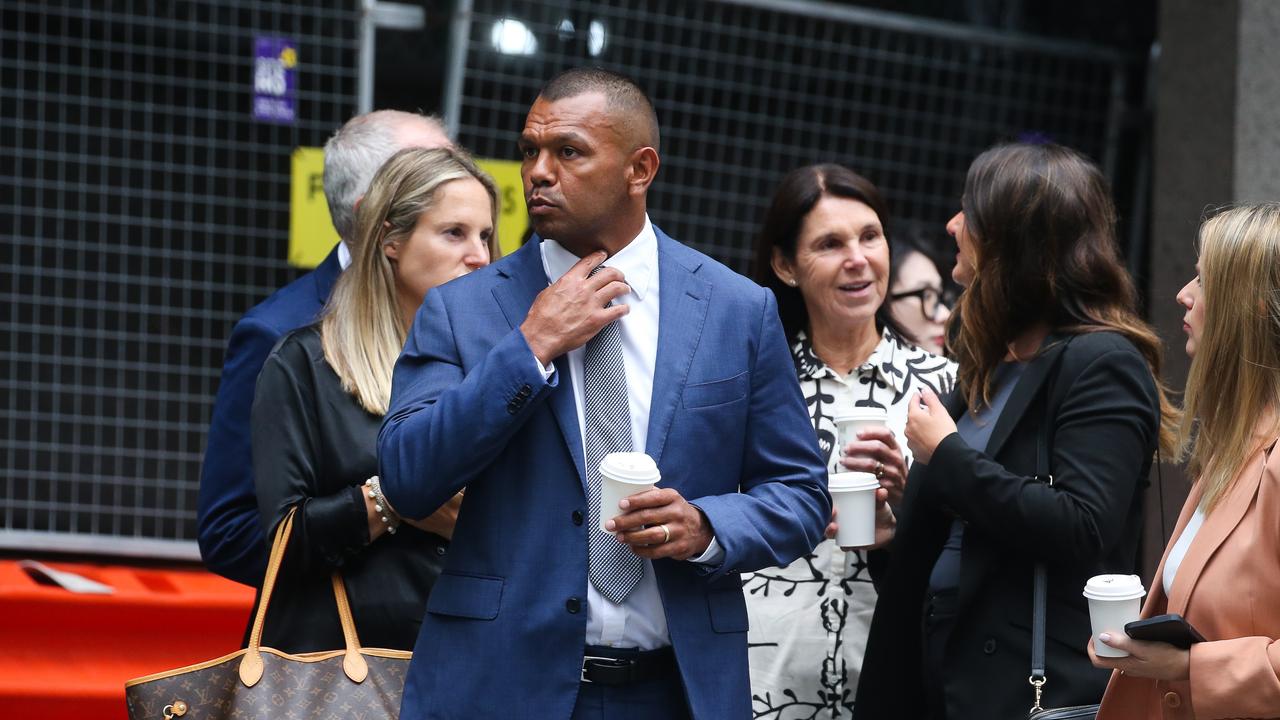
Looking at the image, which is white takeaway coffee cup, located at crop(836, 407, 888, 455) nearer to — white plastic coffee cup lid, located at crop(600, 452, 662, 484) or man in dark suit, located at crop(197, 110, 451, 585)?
white plastic coffee cup lid, located at crop(600, 452, 662, 484)

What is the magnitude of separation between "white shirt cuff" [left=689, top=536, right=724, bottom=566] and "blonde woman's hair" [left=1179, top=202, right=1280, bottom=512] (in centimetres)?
93

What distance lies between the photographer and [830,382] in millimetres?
4297

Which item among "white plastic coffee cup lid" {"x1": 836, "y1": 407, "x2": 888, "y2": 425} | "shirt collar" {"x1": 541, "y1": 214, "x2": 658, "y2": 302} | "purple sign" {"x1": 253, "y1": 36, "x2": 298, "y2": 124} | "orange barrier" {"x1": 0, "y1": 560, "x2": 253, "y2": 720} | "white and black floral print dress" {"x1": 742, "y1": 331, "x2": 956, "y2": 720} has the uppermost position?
"purple sign" {"x1": 253, "y1": 36, "x2": 298, "y2": 124}

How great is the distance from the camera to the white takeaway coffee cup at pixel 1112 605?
9.32 ft

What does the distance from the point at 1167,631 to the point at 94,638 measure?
4.01 m

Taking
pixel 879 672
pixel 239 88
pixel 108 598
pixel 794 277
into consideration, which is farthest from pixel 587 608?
pixel 239 88

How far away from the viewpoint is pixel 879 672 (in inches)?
143

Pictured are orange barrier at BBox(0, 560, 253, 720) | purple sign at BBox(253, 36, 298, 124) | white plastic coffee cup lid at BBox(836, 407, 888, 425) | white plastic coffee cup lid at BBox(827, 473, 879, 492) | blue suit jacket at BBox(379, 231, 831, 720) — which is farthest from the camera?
purple sign at BBox(253, 36, 298, 124)

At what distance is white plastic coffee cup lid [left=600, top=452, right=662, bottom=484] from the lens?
2.65m

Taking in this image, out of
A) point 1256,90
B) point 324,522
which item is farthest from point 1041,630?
point 1256,90

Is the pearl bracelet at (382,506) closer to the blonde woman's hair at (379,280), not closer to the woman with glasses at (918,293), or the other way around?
the blonde woman's hair at (379,280)

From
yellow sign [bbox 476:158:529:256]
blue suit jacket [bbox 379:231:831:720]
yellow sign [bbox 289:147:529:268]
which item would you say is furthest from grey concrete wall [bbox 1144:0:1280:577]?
blue suit jacket [bbox 379:231:831:720]

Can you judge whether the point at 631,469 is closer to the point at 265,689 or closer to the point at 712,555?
the point at 712,555

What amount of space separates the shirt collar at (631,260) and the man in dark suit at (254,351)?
46.6 inches
